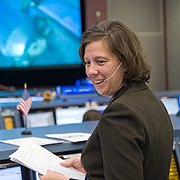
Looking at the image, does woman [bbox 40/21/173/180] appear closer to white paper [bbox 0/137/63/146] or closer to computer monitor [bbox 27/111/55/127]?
white paper [bbox 0/137/63/146]

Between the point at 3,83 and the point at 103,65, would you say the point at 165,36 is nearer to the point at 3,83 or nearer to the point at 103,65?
the point at 3,83

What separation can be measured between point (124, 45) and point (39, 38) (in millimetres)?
6191

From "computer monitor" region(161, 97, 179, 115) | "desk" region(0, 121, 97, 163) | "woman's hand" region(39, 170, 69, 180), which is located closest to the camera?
"woman's hand" region(39, 170, 69, 180)

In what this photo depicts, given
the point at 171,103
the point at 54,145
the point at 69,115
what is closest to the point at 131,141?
the point at 54,145

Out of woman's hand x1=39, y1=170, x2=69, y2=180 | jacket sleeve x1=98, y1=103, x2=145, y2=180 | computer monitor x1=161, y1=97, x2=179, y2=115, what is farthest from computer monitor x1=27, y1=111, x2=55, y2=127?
jacket sleeve x1=98, y1=103, x2=145, y2=180

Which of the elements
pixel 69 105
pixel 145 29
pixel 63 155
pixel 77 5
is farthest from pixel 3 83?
pixel 63 155

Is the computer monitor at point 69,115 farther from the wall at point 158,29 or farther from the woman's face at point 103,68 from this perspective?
the wall at point 158,29

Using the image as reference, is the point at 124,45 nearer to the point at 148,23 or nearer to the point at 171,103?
the point at 171,103

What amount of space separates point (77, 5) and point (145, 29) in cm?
127

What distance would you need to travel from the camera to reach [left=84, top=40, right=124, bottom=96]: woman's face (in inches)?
45.4

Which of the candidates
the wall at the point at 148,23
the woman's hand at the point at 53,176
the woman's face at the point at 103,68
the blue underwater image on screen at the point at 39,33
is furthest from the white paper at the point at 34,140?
the wall at the point at 148,23

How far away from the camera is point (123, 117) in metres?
1.08

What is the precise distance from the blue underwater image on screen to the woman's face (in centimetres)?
Answer: 592

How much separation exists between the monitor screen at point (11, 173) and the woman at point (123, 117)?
0.27 m
